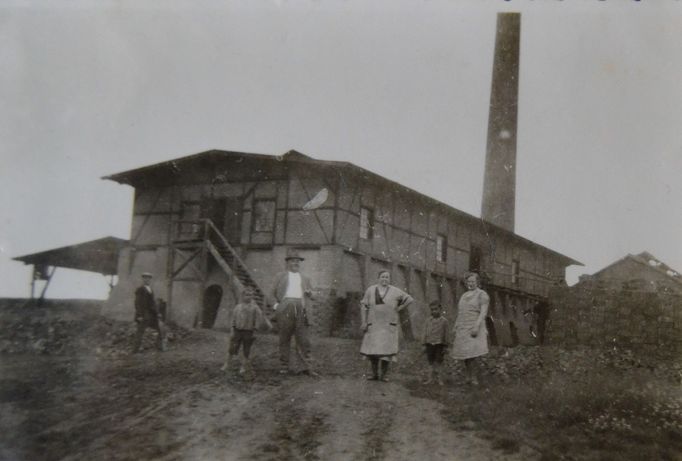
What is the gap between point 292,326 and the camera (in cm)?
921

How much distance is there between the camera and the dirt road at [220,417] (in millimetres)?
6047

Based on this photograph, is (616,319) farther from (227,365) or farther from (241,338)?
(227,365)

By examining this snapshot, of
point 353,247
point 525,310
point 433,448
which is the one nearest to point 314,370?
point 433,448

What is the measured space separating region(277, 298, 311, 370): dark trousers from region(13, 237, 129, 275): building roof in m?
16.0

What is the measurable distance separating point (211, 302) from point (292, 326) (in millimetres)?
10190

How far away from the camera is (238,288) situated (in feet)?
52.3

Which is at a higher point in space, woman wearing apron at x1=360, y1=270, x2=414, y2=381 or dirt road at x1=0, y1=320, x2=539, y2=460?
woman wearing apron at x1=360, y1=270, x2=414, y2=381

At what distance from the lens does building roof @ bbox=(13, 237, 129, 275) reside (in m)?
23.8

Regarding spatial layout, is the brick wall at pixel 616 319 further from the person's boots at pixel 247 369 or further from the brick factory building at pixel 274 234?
the person's boots at pixel 247 369

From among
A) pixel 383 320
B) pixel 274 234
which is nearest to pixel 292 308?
pixel 383 320

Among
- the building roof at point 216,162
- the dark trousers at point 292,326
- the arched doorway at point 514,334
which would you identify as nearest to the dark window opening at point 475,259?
the building roof at point 216,162

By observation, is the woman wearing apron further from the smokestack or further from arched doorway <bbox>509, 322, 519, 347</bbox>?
the smokestack

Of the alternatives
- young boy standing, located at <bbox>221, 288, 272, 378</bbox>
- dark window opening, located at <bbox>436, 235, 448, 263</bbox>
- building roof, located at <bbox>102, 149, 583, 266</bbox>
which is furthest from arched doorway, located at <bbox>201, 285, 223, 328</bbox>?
young boy standing, located at <bbox>221, 288, 272, 378</bbox>

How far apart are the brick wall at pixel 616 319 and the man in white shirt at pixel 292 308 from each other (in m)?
8.85
